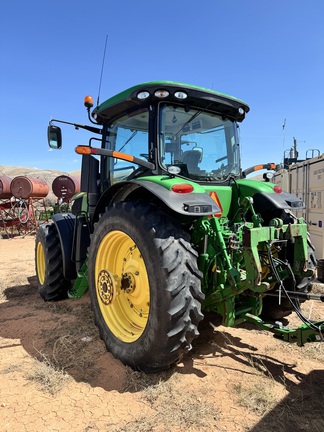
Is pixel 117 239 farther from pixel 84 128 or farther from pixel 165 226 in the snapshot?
pixel 84 128

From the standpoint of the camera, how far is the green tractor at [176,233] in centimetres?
251

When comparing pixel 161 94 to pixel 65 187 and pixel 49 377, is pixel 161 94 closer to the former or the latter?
pixel 49 377

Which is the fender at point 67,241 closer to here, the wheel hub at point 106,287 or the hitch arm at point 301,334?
the wheel hub at point 106,287

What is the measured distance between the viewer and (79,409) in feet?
7.70

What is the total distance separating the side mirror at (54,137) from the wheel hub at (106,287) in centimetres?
186

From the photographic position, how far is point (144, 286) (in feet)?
9.94

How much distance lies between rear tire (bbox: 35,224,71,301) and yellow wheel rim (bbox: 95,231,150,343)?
150 centimetres

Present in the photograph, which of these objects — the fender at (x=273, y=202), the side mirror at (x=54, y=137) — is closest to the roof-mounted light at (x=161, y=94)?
the fender at (x=273, y=202)

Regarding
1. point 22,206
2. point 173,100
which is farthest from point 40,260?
point 22,206

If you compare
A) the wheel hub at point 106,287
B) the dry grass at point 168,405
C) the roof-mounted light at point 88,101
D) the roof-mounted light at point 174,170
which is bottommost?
the dry grass at point 168,405

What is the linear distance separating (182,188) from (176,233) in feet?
1.20

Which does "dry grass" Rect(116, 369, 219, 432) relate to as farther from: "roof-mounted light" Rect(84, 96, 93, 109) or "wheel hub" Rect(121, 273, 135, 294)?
"roof-mounted light" Rect(84, 96, 93, 109)

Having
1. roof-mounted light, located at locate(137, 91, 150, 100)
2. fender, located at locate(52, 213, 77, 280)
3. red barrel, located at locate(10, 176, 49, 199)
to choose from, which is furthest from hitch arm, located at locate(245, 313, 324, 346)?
red barrel, located at locate(10, 176, 49, 199)

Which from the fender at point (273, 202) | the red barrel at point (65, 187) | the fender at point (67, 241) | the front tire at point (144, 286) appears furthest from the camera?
the red barrel at point (65, 187)
